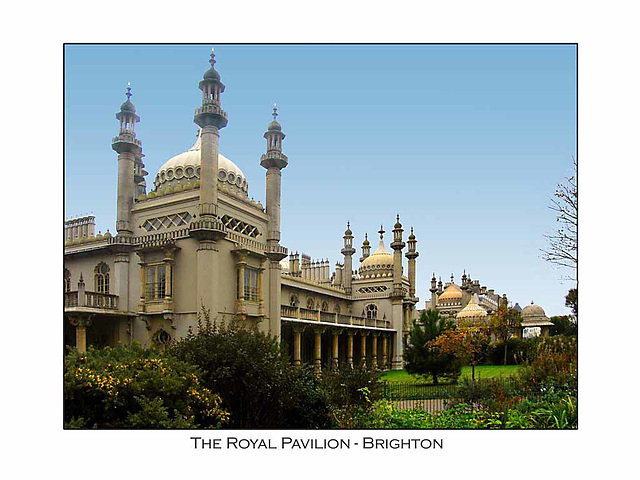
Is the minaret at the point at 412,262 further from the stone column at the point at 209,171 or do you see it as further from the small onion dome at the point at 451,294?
the stone column at the point at 209,171

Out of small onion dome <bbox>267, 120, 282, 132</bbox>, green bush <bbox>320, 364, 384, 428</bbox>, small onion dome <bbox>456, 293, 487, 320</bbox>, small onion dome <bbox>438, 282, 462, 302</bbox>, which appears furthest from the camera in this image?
small onion dome <bbox>438, 282, 462, 302</bbox>

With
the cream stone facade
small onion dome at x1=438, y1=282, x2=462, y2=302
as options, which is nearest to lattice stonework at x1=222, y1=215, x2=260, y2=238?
the cream stone facade

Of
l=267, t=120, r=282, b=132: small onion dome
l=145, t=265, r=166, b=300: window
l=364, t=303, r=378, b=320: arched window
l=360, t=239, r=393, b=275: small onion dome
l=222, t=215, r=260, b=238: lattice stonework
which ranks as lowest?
l=364, t=303, r=378, b=320: arched window

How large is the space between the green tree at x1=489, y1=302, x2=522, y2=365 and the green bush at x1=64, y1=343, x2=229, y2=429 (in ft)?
114

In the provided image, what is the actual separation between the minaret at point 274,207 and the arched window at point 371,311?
21.0 m

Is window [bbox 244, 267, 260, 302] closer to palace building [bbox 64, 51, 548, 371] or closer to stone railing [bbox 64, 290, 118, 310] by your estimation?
palace building [bbox 64, 51, 548, 371]

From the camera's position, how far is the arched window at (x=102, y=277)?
20870 millimetres

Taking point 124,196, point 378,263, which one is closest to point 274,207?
point 124,196

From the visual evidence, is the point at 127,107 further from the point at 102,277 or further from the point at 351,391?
the point at 351,391

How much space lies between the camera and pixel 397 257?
42844 millimetres

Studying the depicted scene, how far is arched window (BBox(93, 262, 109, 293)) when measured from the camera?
822 inches

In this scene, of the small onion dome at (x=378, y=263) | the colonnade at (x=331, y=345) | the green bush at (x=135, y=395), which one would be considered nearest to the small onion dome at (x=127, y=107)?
the colonnade at (x=331, y=345)

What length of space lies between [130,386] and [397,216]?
36.1 meters
